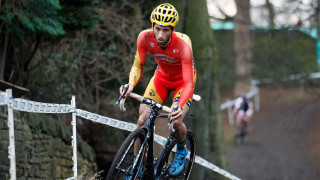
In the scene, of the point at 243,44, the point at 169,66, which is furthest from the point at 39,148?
the point at 243,44

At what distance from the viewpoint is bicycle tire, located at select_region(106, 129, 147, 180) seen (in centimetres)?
555

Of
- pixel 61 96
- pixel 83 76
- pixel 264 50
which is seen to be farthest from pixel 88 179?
pixel 264 50

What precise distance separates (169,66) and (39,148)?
345 centimetres

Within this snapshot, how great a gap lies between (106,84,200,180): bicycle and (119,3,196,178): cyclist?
10cm

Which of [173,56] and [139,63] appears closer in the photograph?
[173,56]

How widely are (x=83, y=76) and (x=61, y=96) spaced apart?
1.80 m

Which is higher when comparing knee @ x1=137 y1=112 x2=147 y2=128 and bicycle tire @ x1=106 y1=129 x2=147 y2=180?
knee @ x1=137 y1=112 x2=147 y2=128

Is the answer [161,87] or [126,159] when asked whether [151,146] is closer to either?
[126,159]

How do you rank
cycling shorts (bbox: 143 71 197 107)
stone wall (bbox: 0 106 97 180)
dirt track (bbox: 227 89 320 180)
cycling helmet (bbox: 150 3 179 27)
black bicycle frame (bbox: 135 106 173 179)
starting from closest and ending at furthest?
1. cycling helmet (bbox: 150 3 179 27)
2. black bicycle frame (bbox: 135 106 173 179)
3. cycling shorts (bbox: 143 71 197 107)
4. stone wall (bbox: 0 106 97 180)
5. dirt track (bbox: 227 89 320 180)

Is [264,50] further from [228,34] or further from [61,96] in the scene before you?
[61,96]

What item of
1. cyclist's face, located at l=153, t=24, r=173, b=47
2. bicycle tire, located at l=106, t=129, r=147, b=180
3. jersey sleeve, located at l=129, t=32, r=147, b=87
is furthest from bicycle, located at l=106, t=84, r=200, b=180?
cyclist's face, located at l=153, t=24, r=173, b=47

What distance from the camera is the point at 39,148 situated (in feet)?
29.9

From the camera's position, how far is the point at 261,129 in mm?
26625

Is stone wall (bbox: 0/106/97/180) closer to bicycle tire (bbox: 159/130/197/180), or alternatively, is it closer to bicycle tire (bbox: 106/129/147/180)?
bicycle tire (bbox: 159/130/197/180)
